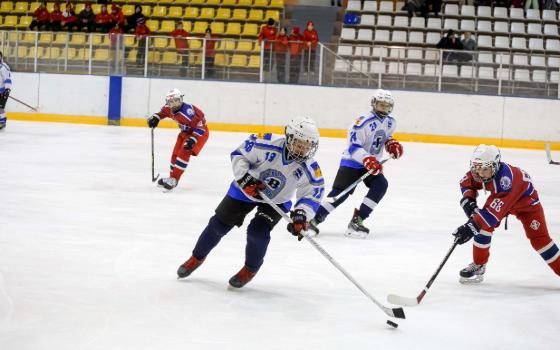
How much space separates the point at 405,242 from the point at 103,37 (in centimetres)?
991

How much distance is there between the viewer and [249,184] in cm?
474

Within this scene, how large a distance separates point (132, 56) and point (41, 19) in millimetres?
2944

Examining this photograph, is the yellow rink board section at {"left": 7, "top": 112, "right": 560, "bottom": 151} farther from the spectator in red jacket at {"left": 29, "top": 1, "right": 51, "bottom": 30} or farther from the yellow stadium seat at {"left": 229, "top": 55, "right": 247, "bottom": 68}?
the spectator in red jacket at {"left": 29, "top": 1, "right": 51, "bottom": 30}

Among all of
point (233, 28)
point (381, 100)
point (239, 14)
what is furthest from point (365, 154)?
point (239, 14)

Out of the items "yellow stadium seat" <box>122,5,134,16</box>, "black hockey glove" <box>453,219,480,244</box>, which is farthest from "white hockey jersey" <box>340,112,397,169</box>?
"yellow stadium seat" <box>122,5,134,16</box>

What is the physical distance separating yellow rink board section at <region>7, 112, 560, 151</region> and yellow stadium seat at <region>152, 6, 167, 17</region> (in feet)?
12.0

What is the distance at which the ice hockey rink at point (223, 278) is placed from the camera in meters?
4.23

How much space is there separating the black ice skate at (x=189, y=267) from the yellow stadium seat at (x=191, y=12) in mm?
14138

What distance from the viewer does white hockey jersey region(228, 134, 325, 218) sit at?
4.84 m

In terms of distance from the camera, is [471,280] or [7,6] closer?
[471,280]

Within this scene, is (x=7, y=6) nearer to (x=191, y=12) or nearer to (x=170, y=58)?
(x=191, y=12)

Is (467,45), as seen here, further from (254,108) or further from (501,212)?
(501,212)

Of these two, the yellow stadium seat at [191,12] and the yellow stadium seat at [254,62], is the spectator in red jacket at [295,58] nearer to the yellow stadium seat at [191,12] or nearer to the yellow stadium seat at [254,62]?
the yellow stadium seat at [254,62]

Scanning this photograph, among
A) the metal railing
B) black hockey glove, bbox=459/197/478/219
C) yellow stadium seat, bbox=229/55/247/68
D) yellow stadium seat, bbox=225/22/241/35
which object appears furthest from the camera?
yellow stadium seat, bbox=225/22/241/35
